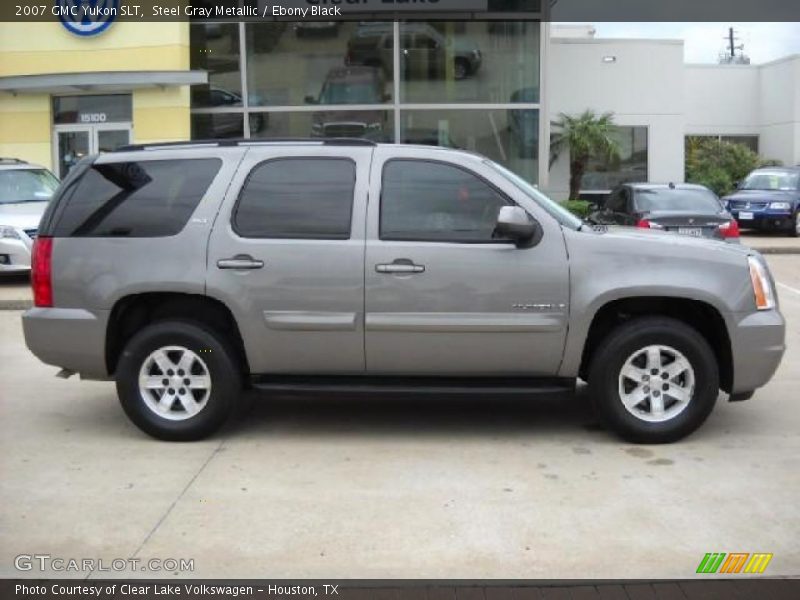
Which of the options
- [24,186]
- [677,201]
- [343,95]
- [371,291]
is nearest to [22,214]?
[24,186]

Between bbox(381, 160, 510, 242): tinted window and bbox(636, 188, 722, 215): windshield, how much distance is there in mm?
8401

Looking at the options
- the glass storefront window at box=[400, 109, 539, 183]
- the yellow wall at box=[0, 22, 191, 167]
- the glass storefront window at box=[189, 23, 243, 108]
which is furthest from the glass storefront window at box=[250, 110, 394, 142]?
the yellow wall at box=[0, 22, 191, 167]

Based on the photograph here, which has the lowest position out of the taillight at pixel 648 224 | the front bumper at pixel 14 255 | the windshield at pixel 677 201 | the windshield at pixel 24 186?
the front bumper at pixel 14 255

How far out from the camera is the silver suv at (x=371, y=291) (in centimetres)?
573

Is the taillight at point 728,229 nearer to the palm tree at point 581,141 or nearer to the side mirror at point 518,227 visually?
the side mirror at point 518,227

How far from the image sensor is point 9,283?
13602 mm

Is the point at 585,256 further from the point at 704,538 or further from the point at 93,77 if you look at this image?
the point at 93,77

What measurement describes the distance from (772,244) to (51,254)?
16.5 m

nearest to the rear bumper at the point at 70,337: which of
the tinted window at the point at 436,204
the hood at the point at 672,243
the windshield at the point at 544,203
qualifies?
the tinted window at the point at 436,204

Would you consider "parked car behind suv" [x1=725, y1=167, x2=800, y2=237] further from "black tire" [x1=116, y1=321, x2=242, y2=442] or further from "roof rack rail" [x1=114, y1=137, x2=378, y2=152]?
"black tire" [x1=116, y1=321, x2=242, y2=442]

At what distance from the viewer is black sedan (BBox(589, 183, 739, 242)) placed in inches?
516

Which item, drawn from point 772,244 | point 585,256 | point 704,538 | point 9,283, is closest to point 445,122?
point 772,244

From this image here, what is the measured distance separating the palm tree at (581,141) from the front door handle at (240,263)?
845 inches

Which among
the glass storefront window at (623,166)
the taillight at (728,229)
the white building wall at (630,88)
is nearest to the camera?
the taillight at (728,229)
